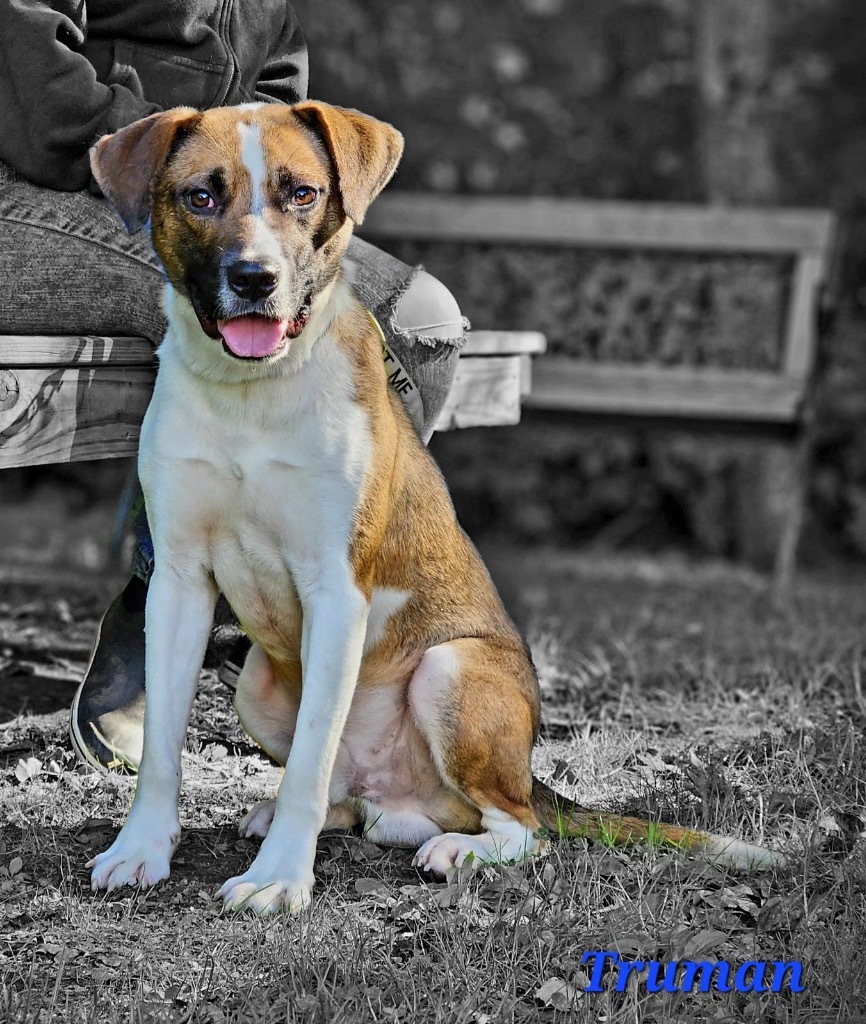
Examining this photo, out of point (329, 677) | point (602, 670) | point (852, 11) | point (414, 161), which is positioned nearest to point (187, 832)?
point (329, 677)

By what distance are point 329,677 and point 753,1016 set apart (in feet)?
3.30

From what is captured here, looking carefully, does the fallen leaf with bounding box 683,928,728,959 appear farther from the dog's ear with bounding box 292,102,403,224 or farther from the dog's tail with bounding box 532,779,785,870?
the dog's ear with bounding box 292,102,403,224

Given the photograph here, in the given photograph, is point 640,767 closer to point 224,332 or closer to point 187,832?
point 187,832

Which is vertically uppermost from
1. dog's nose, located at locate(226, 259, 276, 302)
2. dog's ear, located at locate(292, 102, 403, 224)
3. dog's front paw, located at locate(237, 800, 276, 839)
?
dog's ear, located at locate(292, 102, 403, 224)

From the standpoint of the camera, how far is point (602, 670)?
4426 millimetres

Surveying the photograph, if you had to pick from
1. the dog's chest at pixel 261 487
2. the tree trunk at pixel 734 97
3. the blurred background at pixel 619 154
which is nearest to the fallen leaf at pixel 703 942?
the dog's chest at pixel 261 487

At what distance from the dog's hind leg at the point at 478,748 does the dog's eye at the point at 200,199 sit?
105cm

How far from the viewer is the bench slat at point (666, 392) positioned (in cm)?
663

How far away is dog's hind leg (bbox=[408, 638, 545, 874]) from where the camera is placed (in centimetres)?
269

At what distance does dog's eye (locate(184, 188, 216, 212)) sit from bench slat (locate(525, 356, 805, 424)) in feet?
14.2

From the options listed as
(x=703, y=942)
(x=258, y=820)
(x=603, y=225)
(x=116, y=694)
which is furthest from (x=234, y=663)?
(x=603, y=225)

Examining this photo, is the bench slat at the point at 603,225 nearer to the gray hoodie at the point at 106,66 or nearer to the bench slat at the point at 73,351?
the gray hoodie at the point at 106,66

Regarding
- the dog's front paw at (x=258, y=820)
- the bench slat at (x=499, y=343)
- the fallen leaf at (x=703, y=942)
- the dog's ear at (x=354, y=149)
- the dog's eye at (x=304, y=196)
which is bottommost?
the dog's front paw at (x=258, y=820)

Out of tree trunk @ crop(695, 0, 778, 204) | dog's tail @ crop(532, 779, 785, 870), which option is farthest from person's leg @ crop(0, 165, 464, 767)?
tree trunk @ crop(695, 0, 778, 204)
